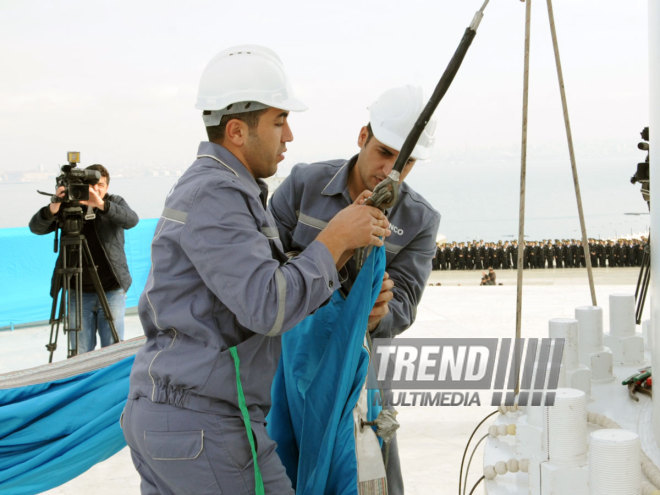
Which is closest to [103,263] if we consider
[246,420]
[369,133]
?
[369,133]

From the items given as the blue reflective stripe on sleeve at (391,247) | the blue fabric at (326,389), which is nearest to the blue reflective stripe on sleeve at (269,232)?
the blue fabric at (326,389)

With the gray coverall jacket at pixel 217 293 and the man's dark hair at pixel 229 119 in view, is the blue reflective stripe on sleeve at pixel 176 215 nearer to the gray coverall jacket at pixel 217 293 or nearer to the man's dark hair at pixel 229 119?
the gray coverall jacket at pixel 217 293

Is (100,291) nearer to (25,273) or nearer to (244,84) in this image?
(244,84)

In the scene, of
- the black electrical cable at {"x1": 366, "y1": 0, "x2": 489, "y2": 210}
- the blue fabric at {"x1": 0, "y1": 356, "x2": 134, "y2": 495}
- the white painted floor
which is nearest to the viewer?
the black electrical cable at {"x1": 366, "y1": 0, "x2": 489, "y2": 210}

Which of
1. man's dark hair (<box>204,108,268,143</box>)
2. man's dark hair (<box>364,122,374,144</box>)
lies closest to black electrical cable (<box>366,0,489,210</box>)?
man's dark hair (<box>204,108,268,143</box>)

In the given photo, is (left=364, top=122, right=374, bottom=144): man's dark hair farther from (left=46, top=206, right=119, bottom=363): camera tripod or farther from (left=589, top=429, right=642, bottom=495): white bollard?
(left=46, top=206, right=119, bottom=363): camera tripod

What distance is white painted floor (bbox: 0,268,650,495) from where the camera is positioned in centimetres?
401

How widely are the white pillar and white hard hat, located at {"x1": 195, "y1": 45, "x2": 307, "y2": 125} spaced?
87 centimetres

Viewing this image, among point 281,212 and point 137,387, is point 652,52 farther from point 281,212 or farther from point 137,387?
point 137,387

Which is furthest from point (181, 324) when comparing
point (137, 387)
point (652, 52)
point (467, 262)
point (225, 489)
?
point (467, 262)

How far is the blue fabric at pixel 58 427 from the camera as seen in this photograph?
3.12m

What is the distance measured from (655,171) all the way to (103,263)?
3814mm

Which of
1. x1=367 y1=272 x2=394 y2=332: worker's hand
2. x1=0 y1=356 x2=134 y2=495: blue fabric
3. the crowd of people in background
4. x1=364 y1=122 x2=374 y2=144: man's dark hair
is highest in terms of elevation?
x1=364 y1=122 x2=374 y2=144: man's dark hair

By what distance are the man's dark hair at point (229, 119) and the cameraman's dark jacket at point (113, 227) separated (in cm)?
→ 332
